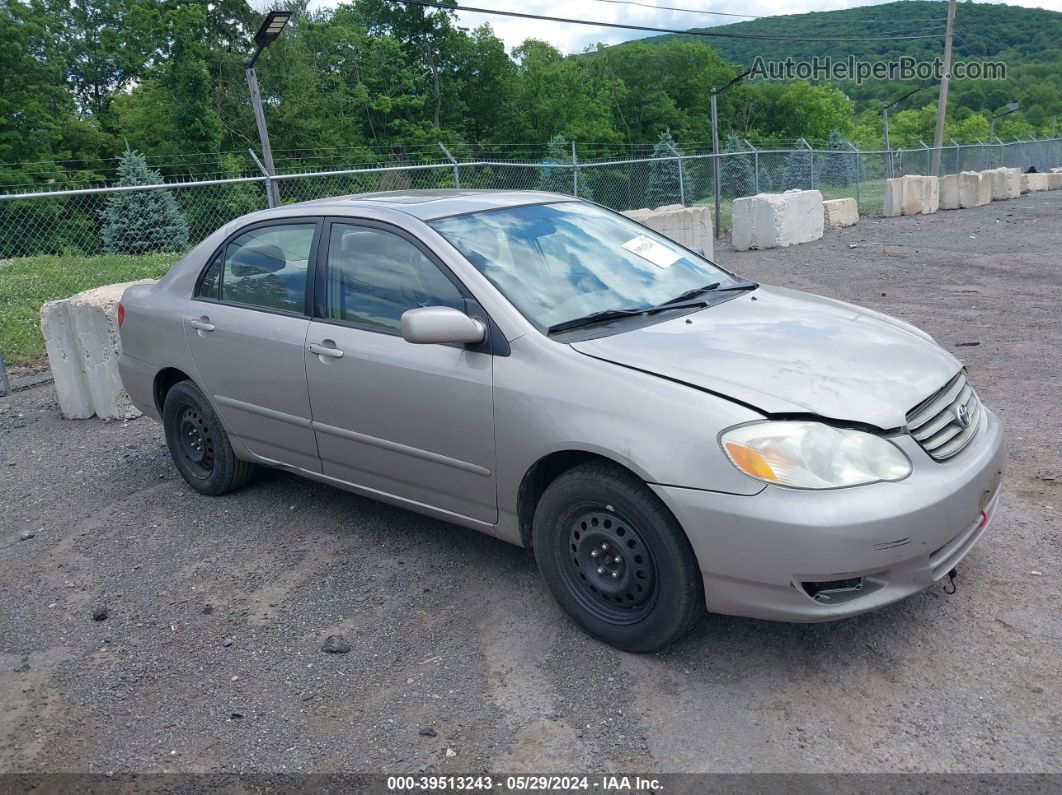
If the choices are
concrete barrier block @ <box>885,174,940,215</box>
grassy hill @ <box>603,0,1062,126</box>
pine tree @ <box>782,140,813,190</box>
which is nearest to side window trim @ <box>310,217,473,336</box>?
pine tree @ <box>782,140,813,190</box>

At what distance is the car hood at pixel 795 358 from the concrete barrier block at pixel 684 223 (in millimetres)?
10781

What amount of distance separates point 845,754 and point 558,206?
9.27 ft

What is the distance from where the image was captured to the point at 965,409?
349cm

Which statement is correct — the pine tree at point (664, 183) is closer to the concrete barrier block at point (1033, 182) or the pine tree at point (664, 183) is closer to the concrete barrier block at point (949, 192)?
the concrete barrier block at point (949, 192)

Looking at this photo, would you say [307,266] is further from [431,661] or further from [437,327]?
[431,661]

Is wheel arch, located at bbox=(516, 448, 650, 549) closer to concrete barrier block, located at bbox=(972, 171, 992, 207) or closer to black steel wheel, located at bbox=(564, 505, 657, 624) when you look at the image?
black steel wheel, located at bbox=(564, 505, 657, 624)

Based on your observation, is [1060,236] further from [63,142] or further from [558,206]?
[63,142]

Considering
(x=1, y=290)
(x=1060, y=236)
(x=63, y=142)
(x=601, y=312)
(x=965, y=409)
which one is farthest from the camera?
(x=63, y=142)

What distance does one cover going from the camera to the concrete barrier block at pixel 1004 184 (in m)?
28.4

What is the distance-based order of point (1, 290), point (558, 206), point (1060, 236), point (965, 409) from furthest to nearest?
point (1060, 236)
point (1, 290)
point (558, 206)
point (965, 409)

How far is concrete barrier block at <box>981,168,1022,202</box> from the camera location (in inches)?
1119

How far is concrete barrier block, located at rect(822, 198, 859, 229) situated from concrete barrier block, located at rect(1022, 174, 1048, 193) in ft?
51.5

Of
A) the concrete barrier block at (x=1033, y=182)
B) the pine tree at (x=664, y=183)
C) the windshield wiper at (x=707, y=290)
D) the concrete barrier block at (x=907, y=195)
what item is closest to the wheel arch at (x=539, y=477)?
the windshield wiper at (x=707, y=290)

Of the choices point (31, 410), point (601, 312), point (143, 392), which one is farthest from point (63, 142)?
point (601, 312)
